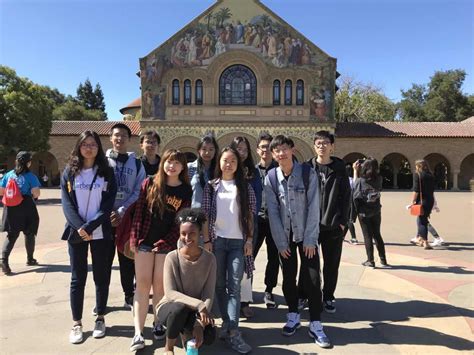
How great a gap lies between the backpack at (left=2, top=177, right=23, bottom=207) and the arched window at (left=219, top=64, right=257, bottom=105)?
2478 centimetres

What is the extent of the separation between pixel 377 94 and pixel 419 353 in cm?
5025

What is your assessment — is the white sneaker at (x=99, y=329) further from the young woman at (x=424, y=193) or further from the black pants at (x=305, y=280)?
the young woman at (x=424, y=193)

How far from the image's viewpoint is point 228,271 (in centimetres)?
418

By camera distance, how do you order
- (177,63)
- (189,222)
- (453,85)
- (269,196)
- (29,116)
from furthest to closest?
(453,85) < (177,63) < (29,116) < (269,196) < (189,222)

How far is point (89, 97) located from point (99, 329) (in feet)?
262

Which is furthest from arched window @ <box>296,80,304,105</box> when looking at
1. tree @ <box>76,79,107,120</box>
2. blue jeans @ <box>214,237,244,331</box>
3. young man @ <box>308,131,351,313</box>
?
tree @ <box>76,79,107,120</box>

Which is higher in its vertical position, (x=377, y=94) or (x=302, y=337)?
(x=377, y=94)

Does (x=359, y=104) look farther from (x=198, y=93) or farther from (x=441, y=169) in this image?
(x=198, y=93)

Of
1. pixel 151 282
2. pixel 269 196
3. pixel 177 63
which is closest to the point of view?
pixel 151 282

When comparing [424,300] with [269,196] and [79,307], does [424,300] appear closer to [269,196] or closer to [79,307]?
[269,196]

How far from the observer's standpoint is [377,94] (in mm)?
49906

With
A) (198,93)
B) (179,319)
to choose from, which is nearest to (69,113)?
(198,93)

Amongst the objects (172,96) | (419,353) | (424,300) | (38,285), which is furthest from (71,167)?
(172,96)

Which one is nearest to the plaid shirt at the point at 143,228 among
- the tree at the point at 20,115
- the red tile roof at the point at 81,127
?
the tree at the point at 20,115
